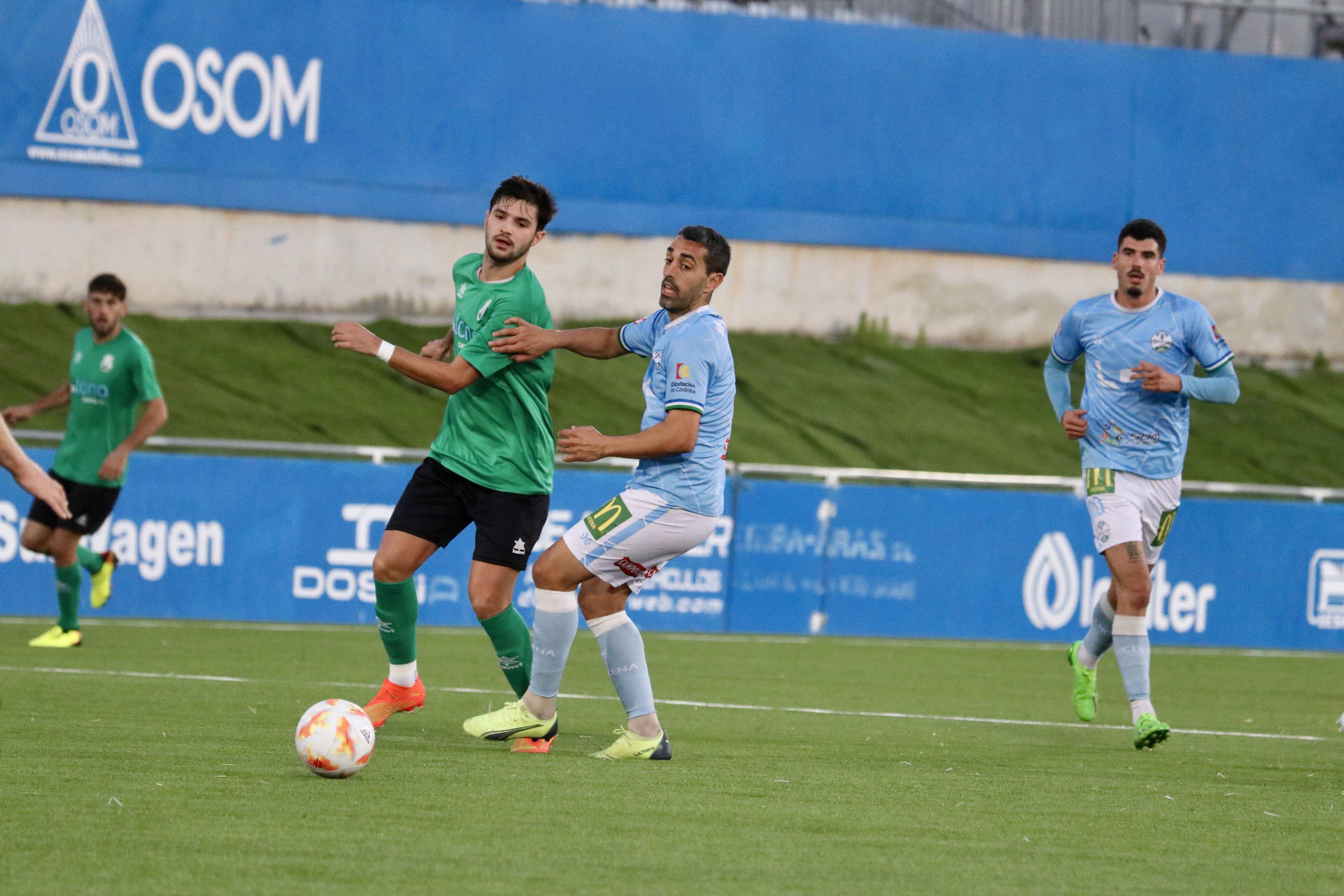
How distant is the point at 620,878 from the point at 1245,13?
26.7 metres

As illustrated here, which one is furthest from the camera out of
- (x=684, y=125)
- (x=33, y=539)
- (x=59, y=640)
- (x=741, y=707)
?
(x=684, y=125)

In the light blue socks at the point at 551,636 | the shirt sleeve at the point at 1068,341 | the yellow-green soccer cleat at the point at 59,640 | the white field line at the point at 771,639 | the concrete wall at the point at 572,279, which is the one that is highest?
the concrete wall at the point at 572,279

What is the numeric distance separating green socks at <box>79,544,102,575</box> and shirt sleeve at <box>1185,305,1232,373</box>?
7.62 m

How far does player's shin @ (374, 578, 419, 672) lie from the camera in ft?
22.9

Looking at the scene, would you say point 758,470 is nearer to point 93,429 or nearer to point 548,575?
point 93,429

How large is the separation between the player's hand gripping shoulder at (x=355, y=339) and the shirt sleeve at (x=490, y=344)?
53 cm

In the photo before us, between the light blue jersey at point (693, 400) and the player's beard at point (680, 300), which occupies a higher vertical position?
the player's beard at point (680, 300)

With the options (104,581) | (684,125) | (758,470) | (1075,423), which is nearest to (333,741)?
(1075,423)

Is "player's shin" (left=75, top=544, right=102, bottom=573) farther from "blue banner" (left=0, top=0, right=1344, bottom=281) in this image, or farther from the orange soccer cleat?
"blue banner" (left=0, top=0, right=1344, bottom=281)

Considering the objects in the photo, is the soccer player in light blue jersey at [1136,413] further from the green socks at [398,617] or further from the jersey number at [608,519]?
the green socks at [398,617]

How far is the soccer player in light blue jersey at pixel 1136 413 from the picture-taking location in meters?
8.20

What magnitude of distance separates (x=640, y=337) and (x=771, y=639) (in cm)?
819

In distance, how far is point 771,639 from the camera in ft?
47.8

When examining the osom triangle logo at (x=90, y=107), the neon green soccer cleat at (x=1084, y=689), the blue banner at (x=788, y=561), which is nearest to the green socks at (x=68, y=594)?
the blue banner at (x=788, y=561)
